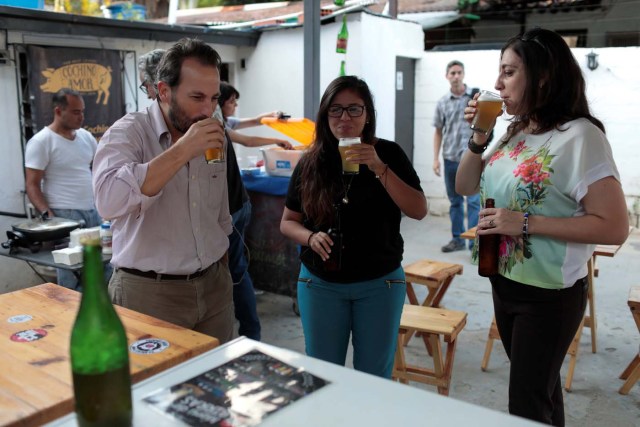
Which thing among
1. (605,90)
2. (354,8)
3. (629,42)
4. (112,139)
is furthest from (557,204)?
(629,42)

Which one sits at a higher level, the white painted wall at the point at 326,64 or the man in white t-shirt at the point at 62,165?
the white painted wall at the point at 326,64

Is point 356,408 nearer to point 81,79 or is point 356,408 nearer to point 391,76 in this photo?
point 81,79

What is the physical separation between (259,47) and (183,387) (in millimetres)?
7729


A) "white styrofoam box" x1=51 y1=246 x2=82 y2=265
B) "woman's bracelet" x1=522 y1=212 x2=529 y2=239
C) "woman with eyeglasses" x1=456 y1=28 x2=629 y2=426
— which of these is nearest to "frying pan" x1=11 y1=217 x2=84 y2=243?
"white styrofoam box" x1=51 y1=246 x2=82 y2=265

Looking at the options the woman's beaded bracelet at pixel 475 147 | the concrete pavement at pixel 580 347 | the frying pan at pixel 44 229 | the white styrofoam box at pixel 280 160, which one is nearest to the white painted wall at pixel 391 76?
the concrete pavement at pixel 580 347

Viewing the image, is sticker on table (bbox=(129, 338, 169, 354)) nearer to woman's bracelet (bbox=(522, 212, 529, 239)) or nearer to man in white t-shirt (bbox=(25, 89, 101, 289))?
woman's bracelet (bbox=(522, 212, 529, 239))

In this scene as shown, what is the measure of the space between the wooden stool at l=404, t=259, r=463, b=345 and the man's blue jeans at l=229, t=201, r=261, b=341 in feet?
3.65

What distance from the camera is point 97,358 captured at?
1056 mm

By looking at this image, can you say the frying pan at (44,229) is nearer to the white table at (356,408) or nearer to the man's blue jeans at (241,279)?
the man's blue jeans at (241,279)

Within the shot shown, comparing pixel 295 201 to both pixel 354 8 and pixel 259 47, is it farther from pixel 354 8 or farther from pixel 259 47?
pixel 259 47

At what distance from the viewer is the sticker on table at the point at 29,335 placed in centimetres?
158

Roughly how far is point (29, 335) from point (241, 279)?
88.7 inches

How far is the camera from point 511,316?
6.81 feet

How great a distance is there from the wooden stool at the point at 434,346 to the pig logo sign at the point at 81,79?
4.23 metres
